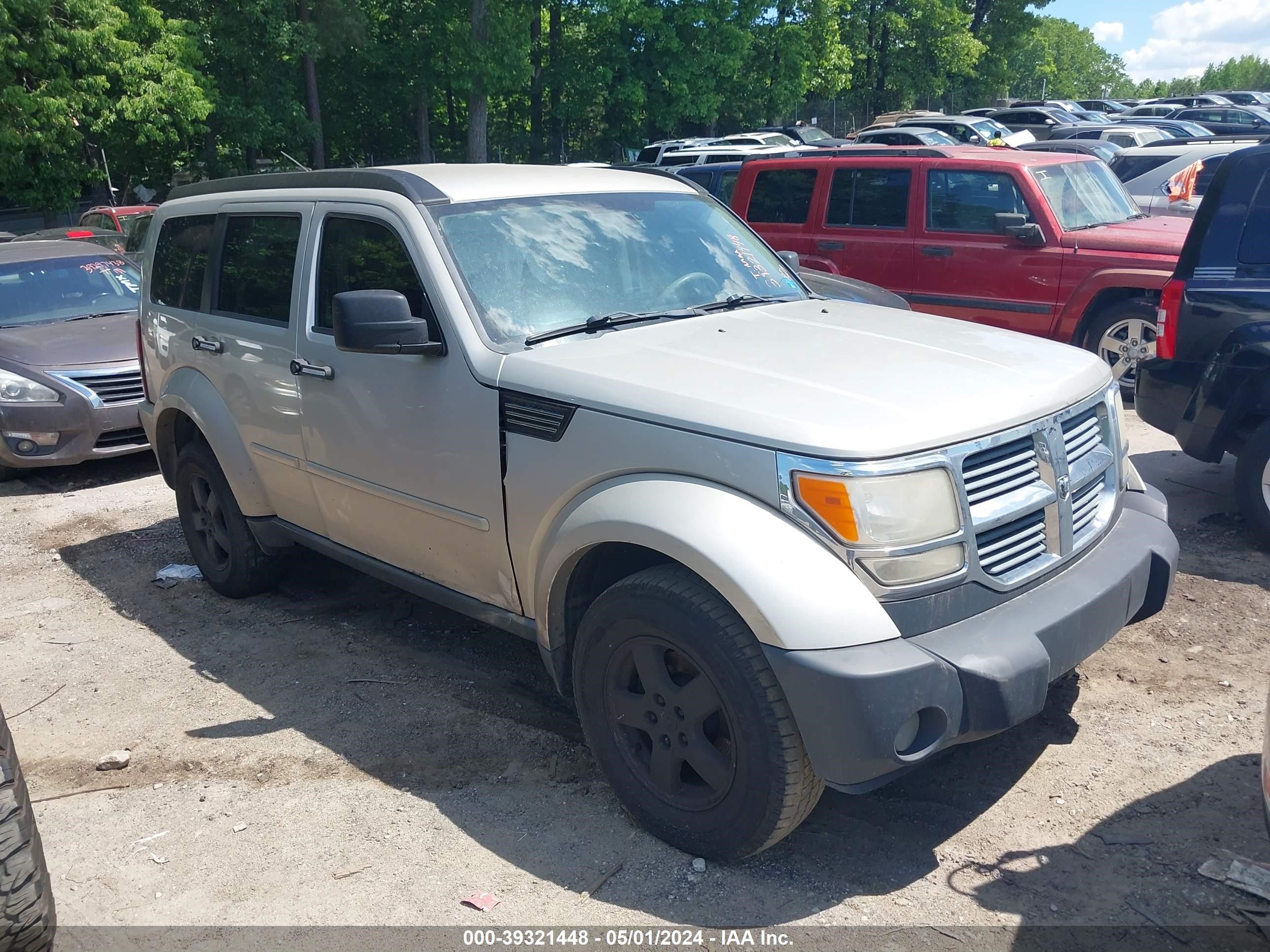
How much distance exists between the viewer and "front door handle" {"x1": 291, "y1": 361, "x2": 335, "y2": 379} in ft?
14.1

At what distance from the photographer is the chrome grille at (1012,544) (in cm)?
304

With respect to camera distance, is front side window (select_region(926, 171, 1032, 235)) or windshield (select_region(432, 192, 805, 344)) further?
front side window (select_region(926, 171, 1032, 235))

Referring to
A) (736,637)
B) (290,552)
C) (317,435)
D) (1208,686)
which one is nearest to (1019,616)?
(736,637)

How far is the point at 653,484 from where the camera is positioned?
3.13 metres

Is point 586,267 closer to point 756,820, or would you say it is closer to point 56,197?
point 756,820

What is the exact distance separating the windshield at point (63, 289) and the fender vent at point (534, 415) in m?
6.63

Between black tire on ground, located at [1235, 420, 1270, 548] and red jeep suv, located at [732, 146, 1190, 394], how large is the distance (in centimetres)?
240

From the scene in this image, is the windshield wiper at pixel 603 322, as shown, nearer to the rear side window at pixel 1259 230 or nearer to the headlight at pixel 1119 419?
the headlight at pixel 1119 419

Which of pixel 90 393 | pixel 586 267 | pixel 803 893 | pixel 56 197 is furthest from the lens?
pixel 56 197

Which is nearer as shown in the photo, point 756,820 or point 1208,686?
point 756,820

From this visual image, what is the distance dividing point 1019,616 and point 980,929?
0.83 metres

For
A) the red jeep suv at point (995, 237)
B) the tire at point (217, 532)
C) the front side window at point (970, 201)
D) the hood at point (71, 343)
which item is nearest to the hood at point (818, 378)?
the tire at point (217, 532)

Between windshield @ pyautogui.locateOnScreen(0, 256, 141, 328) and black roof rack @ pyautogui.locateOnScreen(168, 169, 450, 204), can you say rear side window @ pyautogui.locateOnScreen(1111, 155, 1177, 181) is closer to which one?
windshield @ pyautogui.locateOnScreen(0, 256, 141, 328)

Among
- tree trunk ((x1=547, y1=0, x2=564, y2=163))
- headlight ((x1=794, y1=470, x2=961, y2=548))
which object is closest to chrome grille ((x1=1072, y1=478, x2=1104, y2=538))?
headlight ((x1=794, y1=470, x2=961, y2=548))
